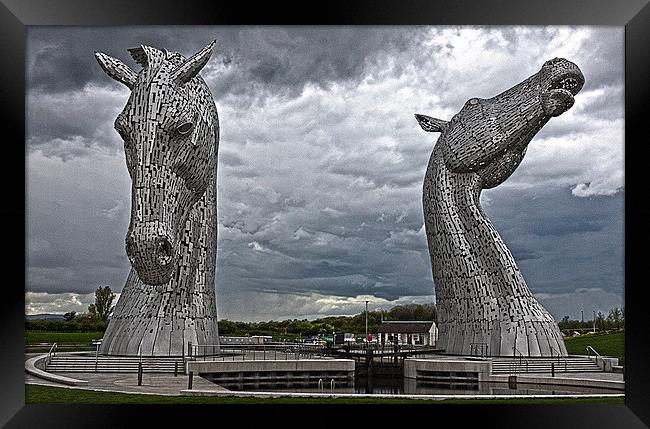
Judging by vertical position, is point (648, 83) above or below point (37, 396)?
above

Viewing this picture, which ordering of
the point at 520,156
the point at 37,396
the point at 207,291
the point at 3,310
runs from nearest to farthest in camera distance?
the point at 3,310 → the point at 37,396 → the point at 207,291 → the point at 520,156

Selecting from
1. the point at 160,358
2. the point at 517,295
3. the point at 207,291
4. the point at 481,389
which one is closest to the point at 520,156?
the point at 517,295

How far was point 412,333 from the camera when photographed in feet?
138

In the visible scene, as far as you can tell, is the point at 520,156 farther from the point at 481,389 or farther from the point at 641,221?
the point at 641,221

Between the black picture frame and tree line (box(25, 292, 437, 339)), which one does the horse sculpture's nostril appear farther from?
tree line (box(25, 292, 437, 339))

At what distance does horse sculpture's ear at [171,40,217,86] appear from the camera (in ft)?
51.0
